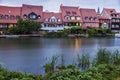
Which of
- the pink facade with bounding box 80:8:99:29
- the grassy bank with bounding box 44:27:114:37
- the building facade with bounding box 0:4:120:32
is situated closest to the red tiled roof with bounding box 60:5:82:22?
the building facade with bounding box 0:4:120:32

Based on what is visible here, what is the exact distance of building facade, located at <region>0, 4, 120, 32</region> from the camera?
56.2 m

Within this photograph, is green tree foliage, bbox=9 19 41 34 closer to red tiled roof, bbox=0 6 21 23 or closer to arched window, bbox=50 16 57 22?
red tiled roof, bbox=0 6 21 23

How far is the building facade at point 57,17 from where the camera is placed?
56219mm

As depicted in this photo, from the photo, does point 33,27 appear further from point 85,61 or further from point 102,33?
point 85,61

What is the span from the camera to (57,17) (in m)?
58.3

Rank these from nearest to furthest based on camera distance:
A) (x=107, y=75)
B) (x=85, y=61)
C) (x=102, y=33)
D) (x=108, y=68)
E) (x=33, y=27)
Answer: (x=107, y=75), (x=108, y=68), (x=85, y=61), (x=33, y=27), (x=102, y=33)

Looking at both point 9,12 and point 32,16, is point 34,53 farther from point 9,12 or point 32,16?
point 9,12

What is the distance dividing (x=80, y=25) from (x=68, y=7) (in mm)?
5967

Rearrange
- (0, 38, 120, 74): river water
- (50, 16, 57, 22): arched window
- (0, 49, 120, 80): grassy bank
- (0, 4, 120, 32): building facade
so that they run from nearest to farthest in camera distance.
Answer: (0, 49, 120, 80): grassy bank → (0, 38, 120, 74): river water → (0, 4, 120, 32): building facade → (50, 16, 57, 22): arched window

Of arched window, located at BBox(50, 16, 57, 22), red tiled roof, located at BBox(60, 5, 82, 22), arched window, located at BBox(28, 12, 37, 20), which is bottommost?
arched window, located at BBox(50, 16, 57, 22)

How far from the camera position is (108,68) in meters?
12.2

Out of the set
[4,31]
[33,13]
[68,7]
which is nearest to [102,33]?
[68,7]

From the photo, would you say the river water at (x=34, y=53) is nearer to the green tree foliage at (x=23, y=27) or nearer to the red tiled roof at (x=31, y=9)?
the green tree foliage at (x=23, y=27)

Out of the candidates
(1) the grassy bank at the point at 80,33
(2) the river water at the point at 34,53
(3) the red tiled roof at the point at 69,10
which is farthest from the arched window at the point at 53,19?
(2) the river water at the point at 34,53
